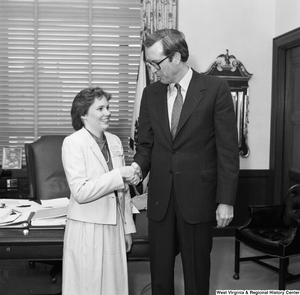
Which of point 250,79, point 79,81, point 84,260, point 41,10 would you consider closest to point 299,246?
point 84,260

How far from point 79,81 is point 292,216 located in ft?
8.61

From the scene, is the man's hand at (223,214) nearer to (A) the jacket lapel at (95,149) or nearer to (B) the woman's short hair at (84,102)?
(A) the jacket lapel at (95,149)

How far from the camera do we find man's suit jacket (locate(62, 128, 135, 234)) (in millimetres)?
2096

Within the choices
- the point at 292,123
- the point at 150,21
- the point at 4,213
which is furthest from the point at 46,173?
the point at 292,123

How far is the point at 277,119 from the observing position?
15.9 feet

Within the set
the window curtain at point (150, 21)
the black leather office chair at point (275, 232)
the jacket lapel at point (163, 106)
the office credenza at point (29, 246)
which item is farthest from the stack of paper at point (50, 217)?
the window curtain at point (150, 21)

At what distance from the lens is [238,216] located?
4.98m

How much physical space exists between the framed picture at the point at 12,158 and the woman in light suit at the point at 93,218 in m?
2.55

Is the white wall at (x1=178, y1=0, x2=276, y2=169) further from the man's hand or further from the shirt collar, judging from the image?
the man's hand

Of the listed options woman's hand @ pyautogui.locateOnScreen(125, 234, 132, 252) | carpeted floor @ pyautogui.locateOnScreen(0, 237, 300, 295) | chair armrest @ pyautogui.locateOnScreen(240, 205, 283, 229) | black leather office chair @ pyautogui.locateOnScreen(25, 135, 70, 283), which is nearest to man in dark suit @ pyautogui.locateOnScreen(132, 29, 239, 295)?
woman's hand @ pyautogui.locateOnScreen(125, 234, 132, 252)

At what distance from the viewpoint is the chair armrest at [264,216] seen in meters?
3.72

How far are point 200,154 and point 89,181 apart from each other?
1.85ft

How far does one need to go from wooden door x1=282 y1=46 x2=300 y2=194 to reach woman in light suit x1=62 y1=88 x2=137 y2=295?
279cm

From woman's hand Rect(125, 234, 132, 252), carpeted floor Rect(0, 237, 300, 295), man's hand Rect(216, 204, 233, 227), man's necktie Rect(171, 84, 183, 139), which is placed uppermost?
man's necktie Rect(171, 84, 183, 139)
